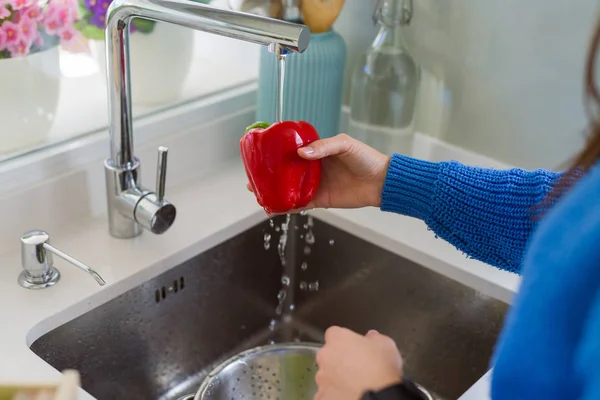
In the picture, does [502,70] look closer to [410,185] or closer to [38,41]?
[410,185]

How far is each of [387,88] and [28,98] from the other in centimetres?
51

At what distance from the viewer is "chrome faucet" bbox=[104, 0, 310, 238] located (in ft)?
2.28

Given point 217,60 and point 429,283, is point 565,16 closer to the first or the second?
point 429,283

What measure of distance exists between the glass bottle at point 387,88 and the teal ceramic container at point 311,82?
0.12 feet

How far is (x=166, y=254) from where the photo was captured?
0.91 m

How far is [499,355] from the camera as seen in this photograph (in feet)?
1.58

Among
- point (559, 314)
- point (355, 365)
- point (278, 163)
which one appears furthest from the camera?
point (278, 163)

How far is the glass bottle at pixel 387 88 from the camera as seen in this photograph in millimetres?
1053

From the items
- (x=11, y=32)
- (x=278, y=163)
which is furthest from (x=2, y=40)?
(x=278, y=163)

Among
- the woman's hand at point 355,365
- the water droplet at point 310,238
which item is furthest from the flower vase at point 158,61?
the woman's hand at point 355,365

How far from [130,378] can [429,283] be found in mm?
416

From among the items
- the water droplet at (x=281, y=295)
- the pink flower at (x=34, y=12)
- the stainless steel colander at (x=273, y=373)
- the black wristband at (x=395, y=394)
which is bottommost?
the water droplet at (x=281, y=295)

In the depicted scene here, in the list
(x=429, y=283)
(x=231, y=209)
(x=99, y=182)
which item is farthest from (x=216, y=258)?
(x=429, y=283)

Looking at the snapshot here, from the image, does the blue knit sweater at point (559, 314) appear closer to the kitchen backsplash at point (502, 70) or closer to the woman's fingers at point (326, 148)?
the woman's fingers at point (326, 148)
